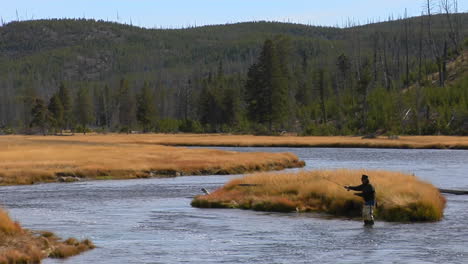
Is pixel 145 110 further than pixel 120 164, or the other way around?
pixel 145 110

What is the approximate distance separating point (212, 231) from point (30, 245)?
8.54 meters

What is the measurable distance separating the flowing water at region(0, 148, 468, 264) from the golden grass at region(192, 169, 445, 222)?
1072 mm

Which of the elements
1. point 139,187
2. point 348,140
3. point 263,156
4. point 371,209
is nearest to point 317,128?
point 348,140

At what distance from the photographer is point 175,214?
3834cm

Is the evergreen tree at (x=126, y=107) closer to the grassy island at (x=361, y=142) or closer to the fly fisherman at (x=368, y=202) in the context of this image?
the grassy island at (x=361, y=142)

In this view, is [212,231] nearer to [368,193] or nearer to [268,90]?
[368,193]

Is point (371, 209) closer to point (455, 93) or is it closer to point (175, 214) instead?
point (175, 214)

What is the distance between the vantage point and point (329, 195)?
38.9 metres

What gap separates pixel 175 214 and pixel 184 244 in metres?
9.30


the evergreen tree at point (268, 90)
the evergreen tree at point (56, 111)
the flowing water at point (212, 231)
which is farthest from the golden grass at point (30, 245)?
the evergreen tree at point (56, 111)

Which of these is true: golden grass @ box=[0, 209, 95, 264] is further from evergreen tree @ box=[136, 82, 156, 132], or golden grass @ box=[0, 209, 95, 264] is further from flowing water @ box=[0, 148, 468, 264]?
evergreen tree @ box=[136, 82, 156, 132]

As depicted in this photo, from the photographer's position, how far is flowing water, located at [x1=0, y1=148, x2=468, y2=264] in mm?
26375

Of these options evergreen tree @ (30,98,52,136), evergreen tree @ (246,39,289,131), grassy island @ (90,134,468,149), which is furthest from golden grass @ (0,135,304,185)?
evergreen tree @ (30,98,52,136)

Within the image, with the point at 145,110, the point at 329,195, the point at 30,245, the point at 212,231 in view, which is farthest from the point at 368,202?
the point at 145,110
